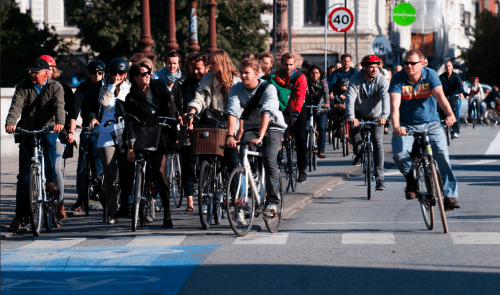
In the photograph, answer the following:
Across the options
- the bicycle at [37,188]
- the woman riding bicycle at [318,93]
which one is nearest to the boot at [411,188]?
the bicycle at [37,188]

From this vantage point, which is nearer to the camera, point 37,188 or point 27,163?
point 37,188

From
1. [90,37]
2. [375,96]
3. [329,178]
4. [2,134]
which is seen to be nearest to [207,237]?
[375,96]

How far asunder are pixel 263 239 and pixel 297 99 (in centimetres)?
444

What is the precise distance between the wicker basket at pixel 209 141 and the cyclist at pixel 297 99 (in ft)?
12.1

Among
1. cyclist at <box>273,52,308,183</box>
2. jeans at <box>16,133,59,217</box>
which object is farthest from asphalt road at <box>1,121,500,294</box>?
cyclist at <box>273,52,308,183</box>

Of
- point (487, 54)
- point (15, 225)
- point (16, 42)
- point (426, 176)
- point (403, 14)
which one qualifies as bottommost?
point (15, 225)

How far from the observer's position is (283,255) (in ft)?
25.0

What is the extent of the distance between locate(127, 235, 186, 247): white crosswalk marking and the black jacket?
1029 millimetres

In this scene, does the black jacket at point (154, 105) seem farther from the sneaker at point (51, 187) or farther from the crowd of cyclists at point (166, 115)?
the sneaker at point (51, 187)

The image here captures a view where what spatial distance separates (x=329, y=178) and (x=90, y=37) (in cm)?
3067

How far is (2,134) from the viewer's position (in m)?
21.3

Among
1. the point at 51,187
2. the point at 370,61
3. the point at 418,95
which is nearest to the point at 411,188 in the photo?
the point at 418,95

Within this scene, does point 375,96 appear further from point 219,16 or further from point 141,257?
point 219,16

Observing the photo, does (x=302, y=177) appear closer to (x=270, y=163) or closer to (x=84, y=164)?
(x=84, y=164)
